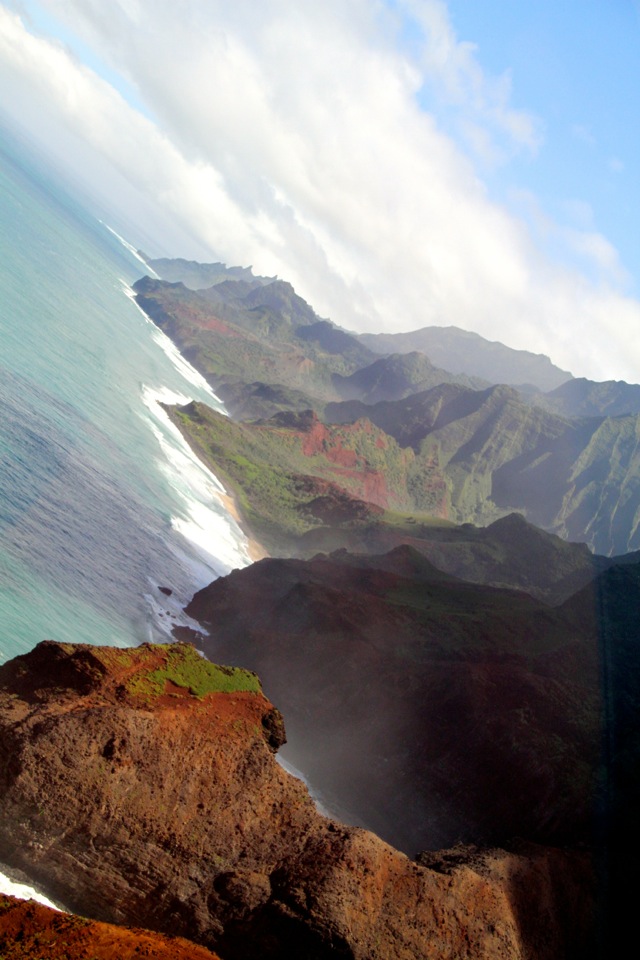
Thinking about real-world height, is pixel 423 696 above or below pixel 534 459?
below

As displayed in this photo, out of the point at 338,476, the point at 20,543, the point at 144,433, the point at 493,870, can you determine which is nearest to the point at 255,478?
the point at 144,433

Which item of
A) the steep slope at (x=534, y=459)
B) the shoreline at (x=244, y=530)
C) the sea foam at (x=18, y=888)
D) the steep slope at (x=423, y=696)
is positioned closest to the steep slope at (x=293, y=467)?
the shoreline at (x=244, y=530)

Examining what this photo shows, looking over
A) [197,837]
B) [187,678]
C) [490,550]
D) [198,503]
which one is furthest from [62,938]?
[490,550]

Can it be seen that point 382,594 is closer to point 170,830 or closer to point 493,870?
point 493,870

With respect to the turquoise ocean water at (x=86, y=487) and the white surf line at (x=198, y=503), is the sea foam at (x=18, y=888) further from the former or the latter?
the white surf line at (x=198, y=503)

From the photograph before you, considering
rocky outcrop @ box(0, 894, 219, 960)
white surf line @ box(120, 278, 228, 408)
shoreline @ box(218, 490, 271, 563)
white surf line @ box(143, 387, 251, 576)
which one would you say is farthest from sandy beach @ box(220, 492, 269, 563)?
rocky outcrop @ box(0, 894, 219, 960)

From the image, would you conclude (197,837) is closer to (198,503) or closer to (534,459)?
(198,503)
